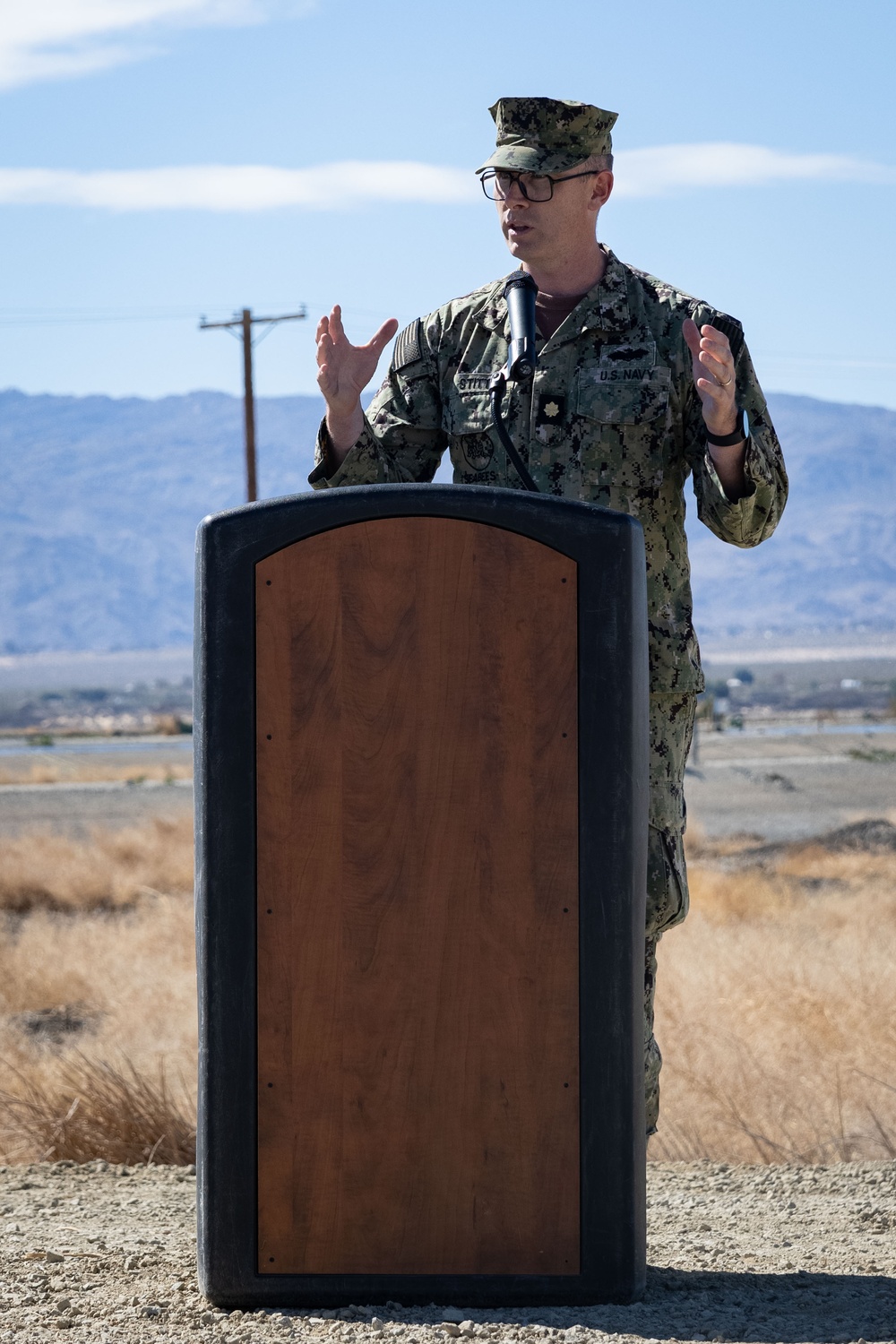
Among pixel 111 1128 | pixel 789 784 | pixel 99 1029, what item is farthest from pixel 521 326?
pixel 789 784

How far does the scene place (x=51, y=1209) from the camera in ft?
12.9

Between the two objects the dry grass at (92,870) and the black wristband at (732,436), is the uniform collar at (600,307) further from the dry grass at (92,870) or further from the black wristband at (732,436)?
the dry grass at (92,870)

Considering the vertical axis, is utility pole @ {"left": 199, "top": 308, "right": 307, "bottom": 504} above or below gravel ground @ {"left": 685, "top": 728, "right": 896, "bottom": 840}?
above

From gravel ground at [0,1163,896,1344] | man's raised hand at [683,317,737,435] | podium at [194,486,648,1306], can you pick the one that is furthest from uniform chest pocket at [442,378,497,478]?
gravel ground at [0,1163,896,1344]

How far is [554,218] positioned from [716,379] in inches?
21.4

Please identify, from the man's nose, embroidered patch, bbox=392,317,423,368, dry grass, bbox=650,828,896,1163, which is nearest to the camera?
the man's nose

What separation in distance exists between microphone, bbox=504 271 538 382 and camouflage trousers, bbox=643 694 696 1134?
2.16ft

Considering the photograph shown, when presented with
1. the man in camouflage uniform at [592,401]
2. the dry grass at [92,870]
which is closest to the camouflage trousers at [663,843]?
the man in camouflage uniform at [592,401]

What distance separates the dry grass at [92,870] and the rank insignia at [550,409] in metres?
11.0

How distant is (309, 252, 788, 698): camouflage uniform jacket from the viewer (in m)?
3.15

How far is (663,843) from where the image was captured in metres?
3.07

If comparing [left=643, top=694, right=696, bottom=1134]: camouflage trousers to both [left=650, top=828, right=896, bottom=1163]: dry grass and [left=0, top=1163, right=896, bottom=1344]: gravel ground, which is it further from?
[left=650, top=828, right=896, bottom=1163]: dry grass

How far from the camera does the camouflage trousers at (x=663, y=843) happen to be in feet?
10.0

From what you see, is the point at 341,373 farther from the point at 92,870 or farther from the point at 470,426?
the point at 92,870
